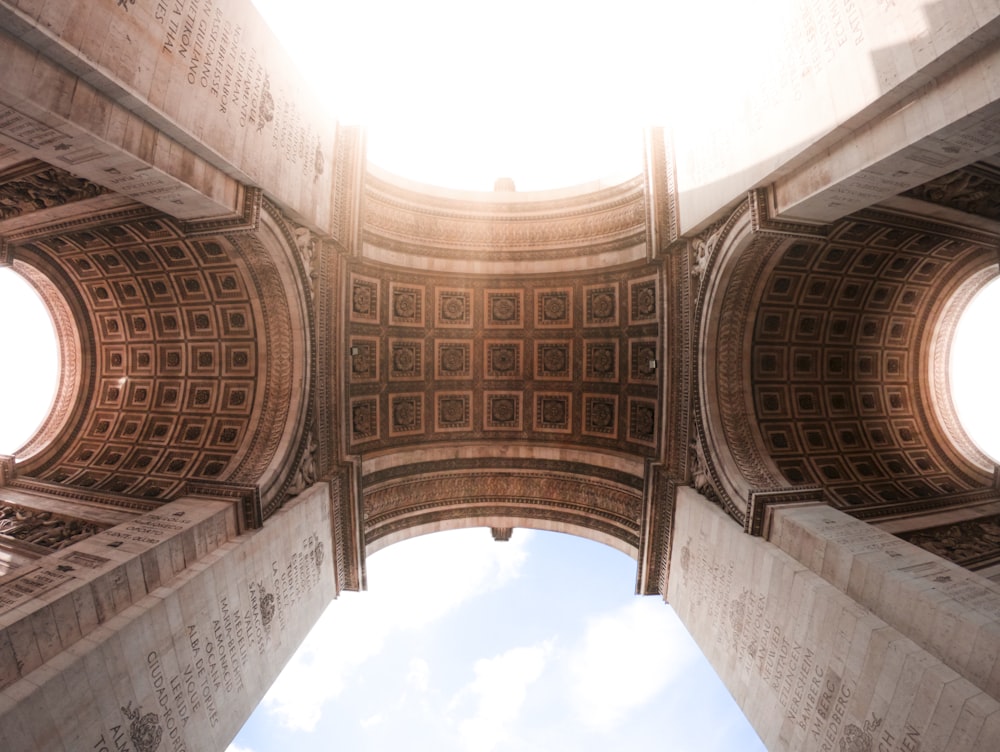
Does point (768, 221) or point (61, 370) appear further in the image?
point (61, 370)

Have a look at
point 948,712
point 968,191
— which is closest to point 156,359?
point 948,712

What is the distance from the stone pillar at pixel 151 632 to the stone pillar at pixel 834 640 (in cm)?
1108

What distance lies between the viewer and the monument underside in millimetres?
8320

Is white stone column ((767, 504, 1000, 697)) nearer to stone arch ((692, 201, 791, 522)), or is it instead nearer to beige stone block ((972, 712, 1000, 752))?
beige stone block ((972, 712, 1000, 752))

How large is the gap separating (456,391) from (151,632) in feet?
41.2

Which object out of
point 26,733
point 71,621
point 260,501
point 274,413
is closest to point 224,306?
point 274,413

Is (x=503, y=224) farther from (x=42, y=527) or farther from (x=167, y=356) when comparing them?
(x=42, y=527)

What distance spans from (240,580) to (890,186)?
49.5ft

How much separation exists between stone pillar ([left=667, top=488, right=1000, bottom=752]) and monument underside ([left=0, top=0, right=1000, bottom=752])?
6cm

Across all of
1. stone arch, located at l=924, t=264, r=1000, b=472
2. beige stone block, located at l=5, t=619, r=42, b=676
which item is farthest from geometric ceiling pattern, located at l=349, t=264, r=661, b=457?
beige stone block, located at l=5, t=619, r=42, b=676

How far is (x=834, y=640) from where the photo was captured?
384 inches

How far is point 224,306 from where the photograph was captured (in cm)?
1568

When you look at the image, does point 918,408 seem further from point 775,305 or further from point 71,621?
point 71,621

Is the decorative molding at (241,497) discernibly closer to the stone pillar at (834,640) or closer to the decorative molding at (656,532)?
the decorative molding at (656,532)
